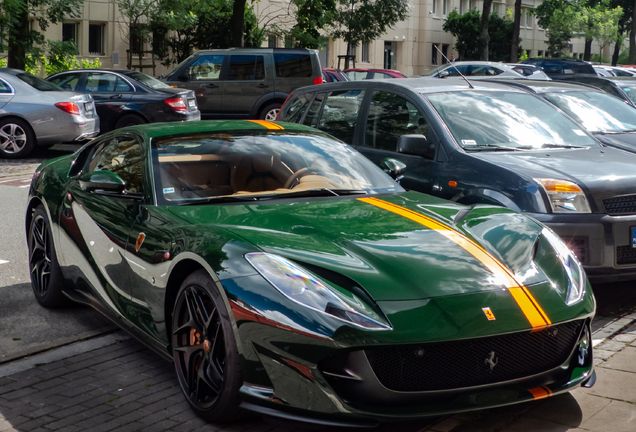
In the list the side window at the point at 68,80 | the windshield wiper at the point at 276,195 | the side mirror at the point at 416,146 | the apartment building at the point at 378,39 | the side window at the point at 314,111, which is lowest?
the windshield wiper at the point at 276,195

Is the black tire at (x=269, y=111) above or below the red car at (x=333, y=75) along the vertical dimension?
below

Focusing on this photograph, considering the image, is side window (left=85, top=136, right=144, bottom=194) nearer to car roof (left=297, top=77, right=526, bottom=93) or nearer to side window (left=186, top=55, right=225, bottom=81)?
car roof (left=297, top=77, right=526, bottom=93)

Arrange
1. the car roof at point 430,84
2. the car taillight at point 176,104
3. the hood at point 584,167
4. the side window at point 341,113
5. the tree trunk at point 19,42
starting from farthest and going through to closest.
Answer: the tree trunk at point 19,42, the car taillight at point 176,104, the side window at point 341,113, the car roof at point 430,84, the hood at point 584,167

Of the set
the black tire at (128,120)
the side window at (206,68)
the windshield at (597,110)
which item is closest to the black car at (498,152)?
the windshield at (597,110)

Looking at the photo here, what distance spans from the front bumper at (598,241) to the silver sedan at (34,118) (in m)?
11.2

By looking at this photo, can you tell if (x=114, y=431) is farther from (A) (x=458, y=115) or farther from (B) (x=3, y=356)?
(A) (x=458, y=115)

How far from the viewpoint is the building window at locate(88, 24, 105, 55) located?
116ft

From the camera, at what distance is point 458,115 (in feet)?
21.9

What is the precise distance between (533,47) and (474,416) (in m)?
75.6

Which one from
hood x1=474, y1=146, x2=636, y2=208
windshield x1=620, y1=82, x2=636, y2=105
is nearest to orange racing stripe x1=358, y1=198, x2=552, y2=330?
hood x1=474, y1=146, x2=636, y2=208

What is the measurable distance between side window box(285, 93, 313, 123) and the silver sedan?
7541 mm

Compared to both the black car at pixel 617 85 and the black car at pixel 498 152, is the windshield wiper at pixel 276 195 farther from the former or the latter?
the black car at pixel 617 85

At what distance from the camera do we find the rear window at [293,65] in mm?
19453

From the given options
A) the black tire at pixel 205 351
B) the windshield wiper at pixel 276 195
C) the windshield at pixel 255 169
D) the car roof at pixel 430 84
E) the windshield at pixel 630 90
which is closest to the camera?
the black tire at pixel 205 351
